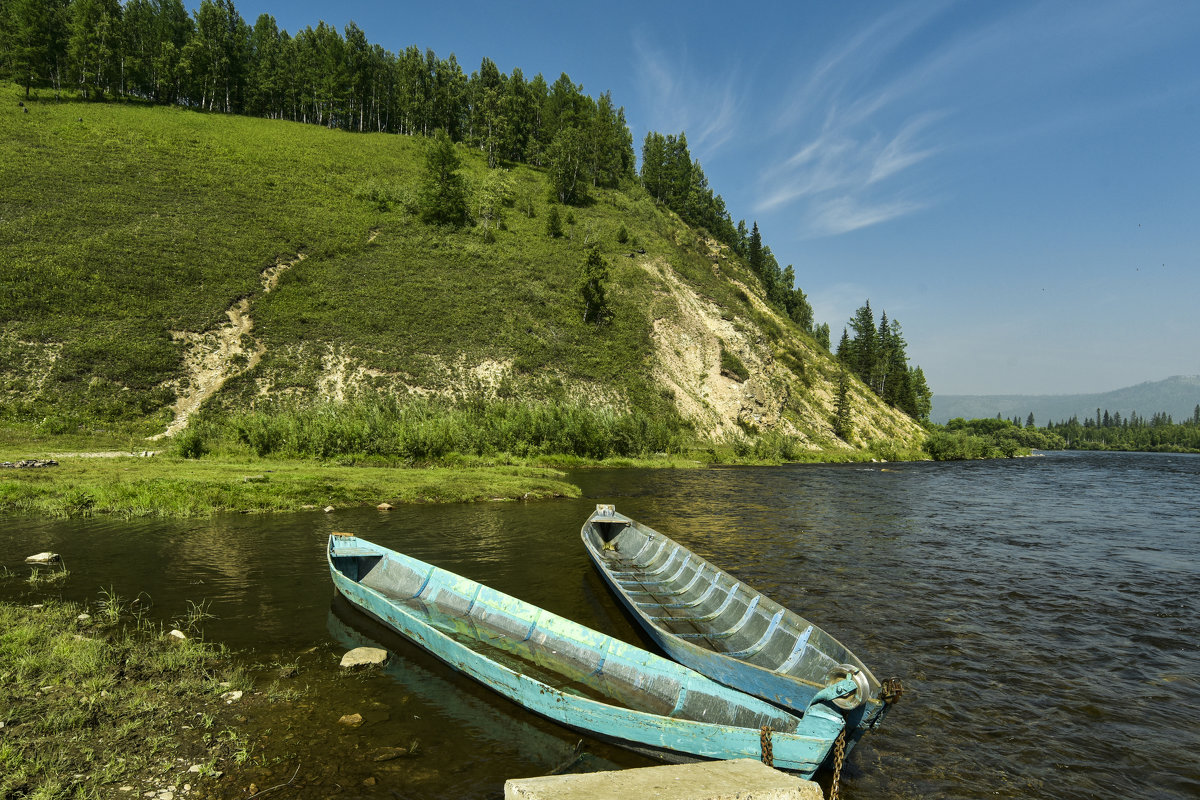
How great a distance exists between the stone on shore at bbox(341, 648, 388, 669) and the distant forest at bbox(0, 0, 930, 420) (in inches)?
4128

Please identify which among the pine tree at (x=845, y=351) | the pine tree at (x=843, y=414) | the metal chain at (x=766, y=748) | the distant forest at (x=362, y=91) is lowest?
the metal chain at (x=766, y=748)

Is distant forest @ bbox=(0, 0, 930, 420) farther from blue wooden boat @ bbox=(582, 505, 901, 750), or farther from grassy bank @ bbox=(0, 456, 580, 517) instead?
blue wooden boat @ bbox=(582, 505, 901, 750)

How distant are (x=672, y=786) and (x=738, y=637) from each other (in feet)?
17.6

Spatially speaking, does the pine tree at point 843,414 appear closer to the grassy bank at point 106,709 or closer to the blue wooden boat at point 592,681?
the blue wooden boat at point 592,681

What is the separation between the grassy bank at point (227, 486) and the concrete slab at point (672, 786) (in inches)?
886

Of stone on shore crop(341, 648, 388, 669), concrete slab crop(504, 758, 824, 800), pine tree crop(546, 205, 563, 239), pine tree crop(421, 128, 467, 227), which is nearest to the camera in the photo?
concrete slab crop(504, 758, 824, 800)

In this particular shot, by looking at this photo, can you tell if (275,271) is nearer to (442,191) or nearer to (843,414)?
(442,191)

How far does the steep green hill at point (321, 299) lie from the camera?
1766 inches

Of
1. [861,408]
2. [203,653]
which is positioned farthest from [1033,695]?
[861,408]

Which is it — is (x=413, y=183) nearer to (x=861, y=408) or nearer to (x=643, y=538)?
(x=861, y=408)

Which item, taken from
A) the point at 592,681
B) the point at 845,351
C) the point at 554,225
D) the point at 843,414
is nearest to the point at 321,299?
the point at 554,225

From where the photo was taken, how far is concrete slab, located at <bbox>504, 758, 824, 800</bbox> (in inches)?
182

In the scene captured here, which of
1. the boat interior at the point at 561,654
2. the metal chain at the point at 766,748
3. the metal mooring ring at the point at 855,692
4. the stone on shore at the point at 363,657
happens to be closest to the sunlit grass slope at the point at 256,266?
the boat interior at the point at 561,654

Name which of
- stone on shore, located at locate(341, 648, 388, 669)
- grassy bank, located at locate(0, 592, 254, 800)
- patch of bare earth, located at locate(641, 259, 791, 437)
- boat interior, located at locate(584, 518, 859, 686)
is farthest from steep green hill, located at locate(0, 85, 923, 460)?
stone on shore, located at locate(341, 648, 388, 669)
